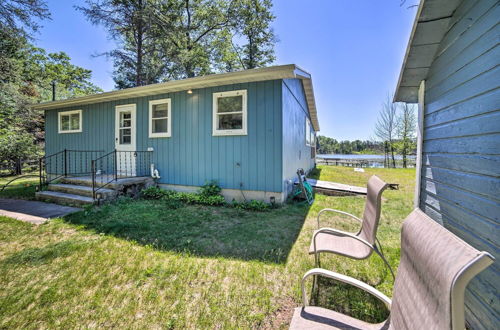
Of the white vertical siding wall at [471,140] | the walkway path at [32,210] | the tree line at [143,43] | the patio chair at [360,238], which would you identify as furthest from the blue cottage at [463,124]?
the tree line at [143,43]

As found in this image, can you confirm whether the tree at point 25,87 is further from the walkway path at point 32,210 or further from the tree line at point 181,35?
the walkway path at point 32,210

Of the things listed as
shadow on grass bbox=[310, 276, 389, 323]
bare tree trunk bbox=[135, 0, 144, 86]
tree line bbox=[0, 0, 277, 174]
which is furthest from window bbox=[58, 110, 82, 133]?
shadow on grass bbox=[310, 276, 389, 323]

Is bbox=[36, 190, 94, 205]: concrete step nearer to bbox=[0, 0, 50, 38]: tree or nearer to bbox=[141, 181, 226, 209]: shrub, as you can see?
bbox=[141, 181, 226, 209]: shrub

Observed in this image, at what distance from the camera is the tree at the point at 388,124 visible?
19734 mm

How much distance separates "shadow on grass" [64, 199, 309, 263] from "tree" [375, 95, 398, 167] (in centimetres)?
1959

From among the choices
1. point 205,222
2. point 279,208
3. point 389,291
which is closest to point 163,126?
point 205,222

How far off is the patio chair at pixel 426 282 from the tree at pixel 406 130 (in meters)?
22.4

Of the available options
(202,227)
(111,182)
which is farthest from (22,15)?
(202,227)

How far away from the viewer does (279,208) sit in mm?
5004

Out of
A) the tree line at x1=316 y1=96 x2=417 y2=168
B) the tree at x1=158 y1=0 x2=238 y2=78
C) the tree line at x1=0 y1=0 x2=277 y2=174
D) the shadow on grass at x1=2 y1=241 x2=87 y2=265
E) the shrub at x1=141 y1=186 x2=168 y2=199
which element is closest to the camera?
the shadow on grass at x1=2 y1=241 x2=87 y2=265

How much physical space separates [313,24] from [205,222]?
8.86 meters

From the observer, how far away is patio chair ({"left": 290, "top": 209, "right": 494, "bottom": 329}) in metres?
0.67

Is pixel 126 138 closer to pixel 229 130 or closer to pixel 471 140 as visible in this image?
pixel 229 130

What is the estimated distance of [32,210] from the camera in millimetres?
4734
